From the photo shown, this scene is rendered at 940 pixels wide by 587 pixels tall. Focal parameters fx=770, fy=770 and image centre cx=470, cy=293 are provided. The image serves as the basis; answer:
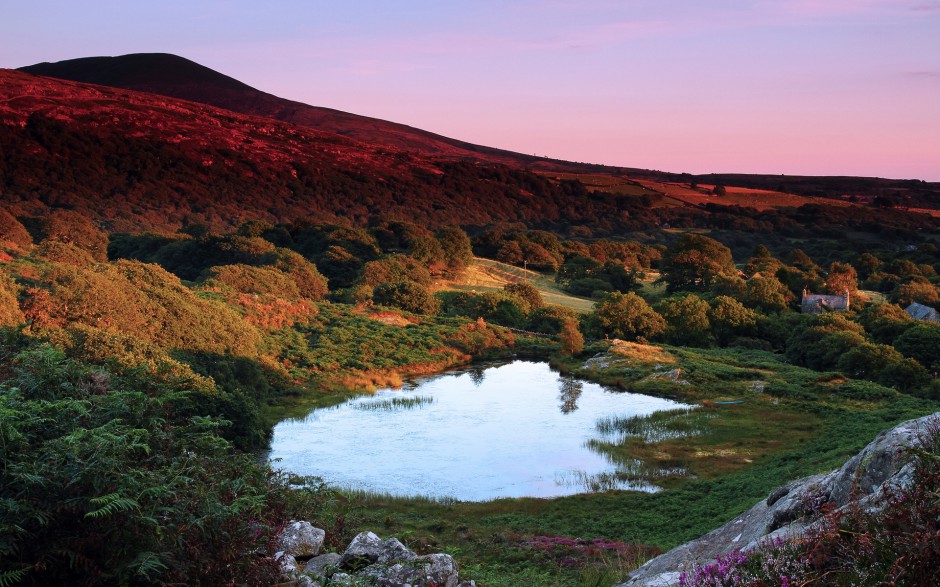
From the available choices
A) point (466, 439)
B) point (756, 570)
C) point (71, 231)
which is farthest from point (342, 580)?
point (71, 231)

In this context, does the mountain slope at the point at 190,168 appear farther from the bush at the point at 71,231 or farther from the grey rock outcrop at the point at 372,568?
the grey rock outcrop at the point at 372,568

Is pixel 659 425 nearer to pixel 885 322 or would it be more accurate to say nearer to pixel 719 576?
pixel 885 322

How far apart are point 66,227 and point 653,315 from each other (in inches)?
2404

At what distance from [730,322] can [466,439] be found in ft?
118

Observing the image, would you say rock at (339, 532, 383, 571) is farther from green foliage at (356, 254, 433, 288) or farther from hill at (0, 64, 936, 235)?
hill at (0, 64, 936, 235)

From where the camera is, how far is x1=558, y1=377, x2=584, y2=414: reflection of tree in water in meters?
42.2

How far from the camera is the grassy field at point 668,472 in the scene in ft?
57.9

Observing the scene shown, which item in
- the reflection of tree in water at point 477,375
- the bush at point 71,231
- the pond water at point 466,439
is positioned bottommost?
the reflection of tree in water at point 477,375

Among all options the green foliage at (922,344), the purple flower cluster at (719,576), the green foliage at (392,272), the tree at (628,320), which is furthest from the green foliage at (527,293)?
the purple flower cluster at (719,576)

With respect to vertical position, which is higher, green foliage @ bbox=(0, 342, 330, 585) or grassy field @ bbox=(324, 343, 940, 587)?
green foliage @ bbox=(0, 342, 330, 585)

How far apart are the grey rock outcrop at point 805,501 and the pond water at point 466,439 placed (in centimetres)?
1643

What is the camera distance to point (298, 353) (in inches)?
1900

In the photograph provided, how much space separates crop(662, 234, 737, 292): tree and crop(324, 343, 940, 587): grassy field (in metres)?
37.1

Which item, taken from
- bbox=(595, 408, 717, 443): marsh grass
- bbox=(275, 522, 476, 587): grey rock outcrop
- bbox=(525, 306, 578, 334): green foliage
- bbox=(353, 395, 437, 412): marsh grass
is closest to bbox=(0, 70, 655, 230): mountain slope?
bbox=(525, 306, 578, 334): green foliage
